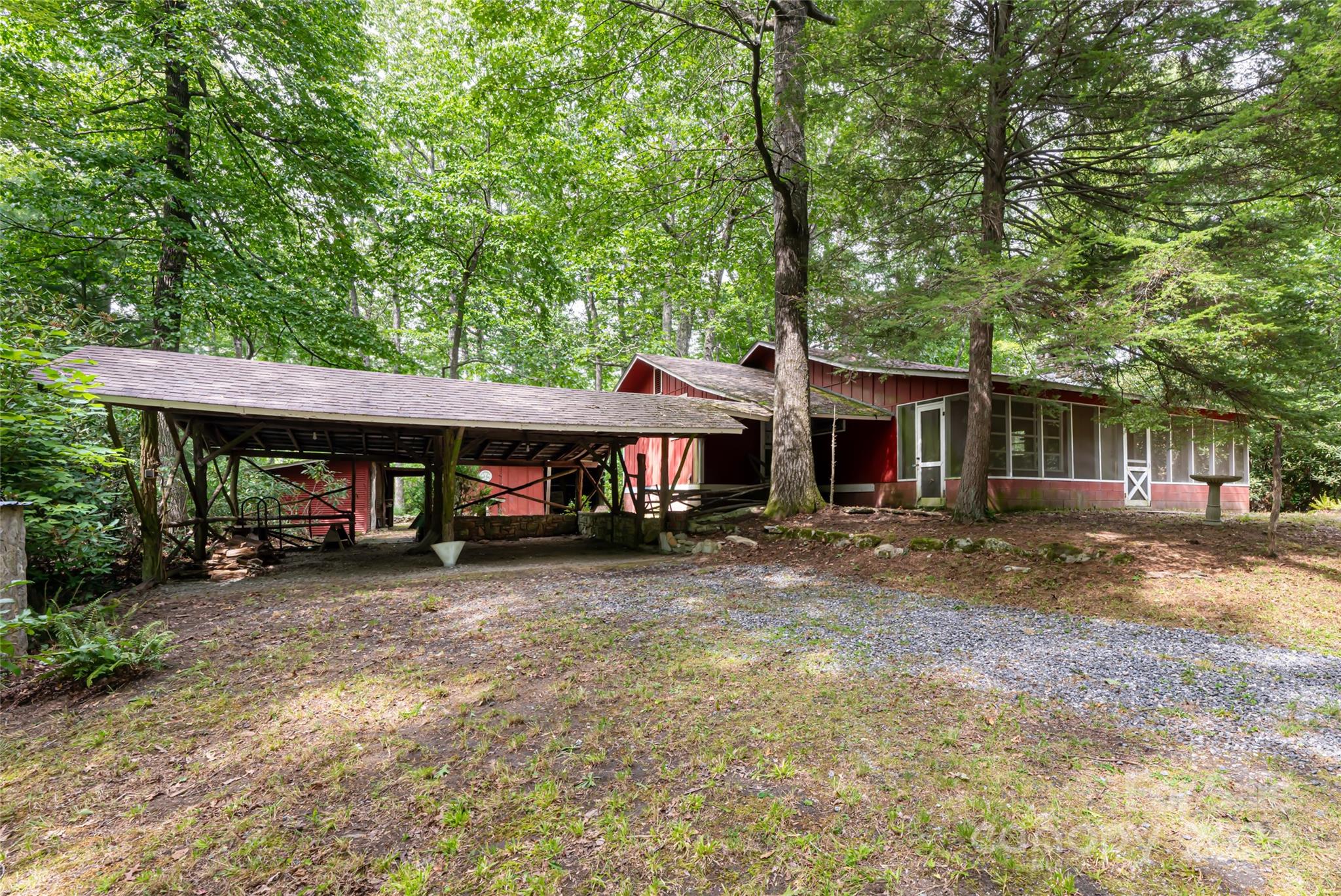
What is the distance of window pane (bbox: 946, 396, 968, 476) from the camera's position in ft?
38.6

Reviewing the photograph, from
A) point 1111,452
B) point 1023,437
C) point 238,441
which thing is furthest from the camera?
point 1111,452

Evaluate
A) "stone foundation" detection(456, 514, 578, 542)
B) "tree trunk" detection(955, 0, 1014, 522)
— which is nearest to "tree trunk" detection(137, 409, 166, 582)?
"stone foundation" detection(456, 514, 578, 542)

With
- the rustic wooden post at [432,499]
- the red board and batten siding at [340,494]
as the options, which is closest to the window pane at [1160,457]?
the rustic wooden post at [432,499]

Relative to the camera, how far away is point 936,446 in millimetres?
12258

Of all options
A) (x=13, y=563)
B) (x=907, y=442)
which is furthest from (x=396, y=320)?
(x=13, y=563)

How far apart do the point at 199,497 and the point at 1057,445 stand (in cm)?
1655

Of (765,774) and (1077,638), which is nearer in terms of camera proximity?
(765,774)

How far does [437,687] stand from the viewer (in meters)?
3.73

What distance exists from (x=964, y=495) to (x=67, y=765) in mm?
9989

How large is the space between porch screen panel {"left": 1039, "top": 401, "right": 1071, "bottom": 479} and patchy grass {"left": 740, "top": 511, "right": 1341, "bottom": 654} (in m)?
2.88

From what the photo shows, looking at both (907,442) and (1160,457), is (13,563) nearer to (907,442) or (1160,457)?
(907,442)

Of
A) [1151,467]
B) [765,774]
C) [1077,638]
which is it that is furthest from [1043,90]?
[1151,467]

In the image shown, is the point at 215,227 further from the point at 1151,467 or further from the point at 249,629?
the point at 1151,467

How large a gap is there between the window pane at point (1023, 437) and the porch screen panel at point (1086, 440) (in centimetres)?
133
